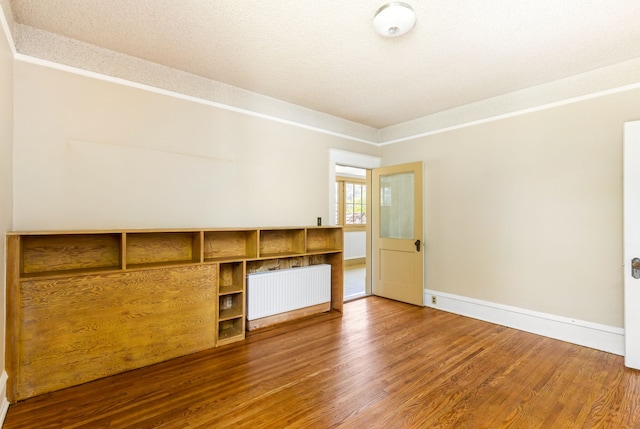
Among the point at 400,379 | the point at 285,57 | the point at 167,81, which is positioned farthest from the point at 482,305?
the point at 167,81

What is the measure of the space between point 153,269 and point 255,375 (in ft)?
4.08

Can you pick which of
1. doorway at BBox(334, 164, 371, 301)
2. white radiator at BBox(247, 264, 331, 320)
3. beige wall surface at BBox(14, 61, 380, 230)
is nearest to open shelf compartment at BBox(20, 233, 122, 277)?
beige wall surface at BBox(14, 61, 380, 230)

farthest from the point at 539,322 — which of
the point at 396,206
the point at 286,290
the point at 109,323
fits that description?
the point at 109,323

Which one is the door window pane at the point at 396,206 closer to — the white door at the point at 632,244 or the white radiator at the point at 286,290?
the white radiator at the point at 286,290

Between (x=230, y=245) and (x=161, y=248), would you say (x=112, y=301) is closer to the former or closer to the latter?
(x=161, y=248)

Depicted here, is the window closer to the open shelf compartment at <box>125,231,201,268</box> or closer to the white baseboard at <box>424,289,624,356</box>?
the white baseboard at <box>424,289,624,356</box>

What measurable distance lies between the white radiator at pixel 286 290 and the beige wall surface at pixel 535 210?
1.62 metres

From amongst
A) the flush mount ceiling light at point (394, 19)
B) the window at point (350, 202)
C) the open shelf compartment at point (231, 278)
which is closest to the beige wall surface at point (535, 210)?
the flush mount ceiling light at point (394, 19)

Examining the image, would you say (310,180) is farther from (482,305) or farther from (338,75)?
(482,305)

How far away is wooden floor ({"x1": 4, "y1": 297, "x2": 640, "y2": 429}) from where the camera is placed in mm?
1854

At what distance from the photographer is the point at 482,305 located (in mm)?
3678

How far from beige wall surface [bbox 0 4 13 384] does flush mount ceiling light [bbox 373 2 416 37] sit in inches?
97.9

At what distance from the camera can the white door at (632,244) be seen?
2.52 m

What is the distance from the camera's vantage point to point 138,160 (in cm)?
275
